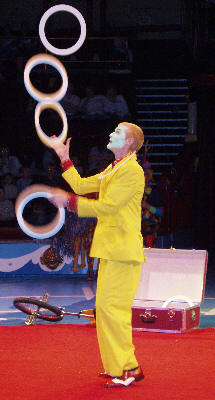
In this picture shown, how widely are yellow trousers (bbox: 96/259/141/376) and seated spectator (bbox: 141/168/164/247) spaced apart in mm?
5386

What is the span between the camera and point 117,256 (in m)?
4.74

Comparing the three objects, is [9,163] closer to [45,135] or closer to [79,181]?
[45,135]

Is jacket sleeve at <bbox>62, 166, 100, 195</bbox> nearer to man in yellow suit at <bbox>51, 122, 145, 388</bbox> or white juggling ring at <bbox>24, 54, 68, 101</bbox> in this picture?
man in yellow suit at <bbox>51, 122, 145, 388</bbox>

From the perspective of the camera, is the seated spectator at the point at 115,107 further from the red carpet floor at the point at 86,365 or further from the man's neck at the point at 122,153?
the man's neck at the point at 122,153

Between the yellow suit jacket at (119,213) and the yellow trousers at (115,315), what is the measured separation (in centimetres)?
10

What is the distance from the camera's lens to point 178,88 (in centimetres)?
1576

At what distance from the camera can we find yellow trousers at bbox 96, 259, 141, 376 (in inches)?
187

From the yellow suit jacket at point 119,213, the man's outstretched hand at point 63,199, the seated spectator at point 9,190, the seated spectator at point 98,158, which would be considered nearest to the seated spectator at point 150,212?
the seated spectator at point 98,158

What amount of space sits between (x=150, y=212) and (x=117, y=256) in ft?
18.2

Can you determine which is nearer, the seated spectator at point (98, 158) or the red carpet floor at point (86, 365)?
the red carpet floor at point (86, 365)

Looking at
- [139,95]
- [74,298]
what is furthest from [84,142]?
[74,298]

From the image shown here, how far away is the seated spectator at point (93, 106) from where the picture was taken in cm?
1389

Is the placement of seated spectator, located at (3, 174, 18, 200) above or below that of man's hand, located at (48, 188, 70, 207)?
below

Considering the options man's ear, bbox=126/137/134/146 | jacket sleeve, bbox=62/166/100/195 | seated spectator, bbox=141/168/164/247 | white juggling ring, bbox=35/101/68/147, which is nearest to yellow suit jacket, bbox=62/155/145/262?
man's ear, bbox=126/137/134/146
